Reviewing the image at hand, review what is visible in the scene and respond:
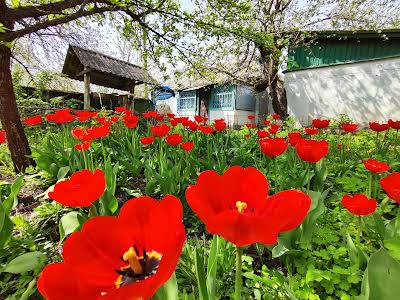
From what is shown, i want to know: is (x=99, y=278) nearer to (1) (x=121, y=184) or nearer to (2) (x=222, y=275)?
(2) (x=222, y=275)

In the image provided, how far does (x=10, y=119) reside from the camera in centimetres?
331

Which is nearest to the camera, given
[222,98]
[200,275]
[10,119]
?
[200,275]

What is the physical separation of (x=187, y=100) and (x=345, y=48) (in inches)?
437

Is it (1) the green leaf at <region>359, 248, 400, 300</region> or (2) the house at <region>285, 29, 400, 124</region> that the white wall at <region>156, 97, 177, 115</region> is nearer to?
(2) the house at <region>285, 29, 400, 124</region>

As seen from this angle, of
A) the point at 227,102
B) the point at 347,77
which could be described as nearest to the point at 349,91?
the point at 347,77

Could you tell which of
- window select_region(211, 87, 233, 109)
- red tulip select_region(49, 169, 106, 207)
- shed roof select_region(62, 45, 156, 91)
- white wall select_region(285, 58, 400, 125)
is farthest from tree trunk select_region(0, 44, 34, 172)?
window select_region(211, 87, 233, 109)

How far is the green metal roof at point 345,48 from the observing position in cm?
1070

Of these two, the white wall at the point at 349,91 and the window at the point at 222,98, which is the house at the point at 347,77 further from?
the window at the point at 222,98

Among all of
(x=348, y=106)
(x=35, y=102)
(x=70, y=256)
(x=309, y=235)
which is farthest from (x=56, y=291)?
(x=348, y=106)

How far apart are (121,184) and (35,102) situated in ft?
23.5

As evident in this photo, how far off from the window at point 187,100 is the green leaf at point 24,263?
18.4 meters

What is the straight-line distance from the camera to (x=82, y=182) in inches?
34.2

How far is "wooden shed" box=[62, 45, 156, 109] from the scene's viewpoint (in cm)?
1027

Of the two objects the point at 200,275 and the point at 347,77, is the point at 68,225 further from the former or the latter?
the point at 347,77
